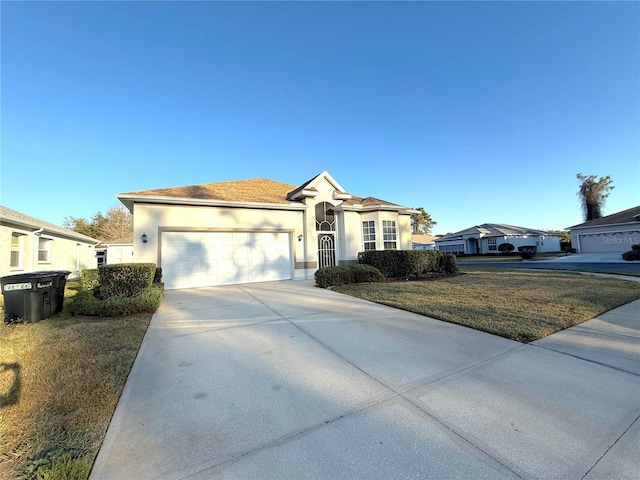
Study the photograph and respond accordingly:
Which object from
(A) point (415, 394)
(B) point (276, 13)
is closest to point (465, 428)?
(A) point (415, 394)

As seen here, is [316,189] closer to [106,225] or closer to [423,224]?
[106,225]

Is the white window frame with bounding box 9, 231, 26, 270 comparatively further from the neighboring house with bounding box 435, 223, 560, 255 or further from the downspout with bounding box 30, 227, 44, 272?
the neighboring house with bounding box 435, 223, 560, 255

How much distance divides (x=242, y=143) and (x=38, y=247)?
12.1m

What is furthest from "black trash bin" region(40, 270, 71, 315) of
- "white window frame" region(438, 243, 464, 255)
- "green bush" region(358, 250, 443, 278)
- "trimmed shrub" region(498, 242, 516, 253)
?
"white window frame" region(438, 243, 464, 255)

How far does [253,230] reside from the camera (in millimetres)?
11922

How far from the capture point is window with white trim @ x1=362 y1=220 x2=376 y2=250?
14.0 m

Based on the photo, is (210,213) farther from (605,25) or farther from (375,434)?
(605,25)

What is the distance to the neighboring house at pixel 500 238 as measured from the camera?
33.8 m

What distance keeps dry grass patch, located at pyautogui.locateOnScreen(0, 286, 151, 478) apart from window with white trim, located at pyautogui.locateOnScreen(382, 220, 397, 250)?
11.5 meters

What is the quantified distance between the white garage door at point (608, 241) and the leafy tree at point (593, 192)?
1547 cm

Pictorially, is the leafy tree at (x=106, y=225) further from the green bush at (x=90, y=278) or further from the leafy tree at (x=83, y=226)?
the green bush at (x=90, y=278)

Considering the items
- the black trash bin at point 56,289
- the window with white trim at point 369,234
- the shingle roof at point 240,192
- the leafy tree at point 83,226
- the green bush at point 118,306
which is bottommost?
the green bush at point 118,306

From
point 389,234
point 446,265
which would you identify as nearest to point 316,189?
point 389,234

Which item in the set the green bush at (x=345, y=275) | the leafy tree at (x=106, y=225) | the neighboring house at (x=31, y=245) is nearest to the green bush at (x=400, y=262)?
the green bush at (x=345, y=275)
